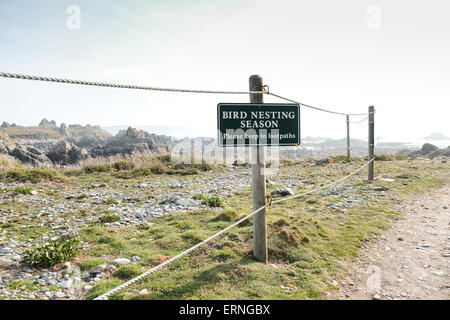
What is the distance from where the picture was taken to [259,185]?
4656 millimetres

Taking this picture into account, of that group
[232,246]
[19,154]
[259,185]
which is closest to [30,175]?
[232,246]

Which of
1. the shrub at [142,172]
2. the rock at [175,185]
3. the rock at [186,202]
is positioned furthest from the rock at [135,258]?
the shrub at [142,172]

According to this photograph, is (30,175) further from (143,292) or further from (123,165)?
(143,292)

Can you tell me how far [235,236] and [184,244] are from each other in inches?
42.6

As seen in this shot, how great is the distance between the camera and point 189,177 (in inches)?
609

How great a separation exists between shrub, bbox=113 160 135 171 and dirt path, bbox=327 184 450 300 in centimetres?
1515

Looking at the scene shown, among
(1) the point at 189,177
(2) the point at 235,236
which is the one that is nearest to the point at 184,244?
(2) the point at 235,236

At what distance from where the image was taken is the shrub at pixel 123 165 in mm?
17716

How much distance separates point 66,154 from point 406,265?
35390mm

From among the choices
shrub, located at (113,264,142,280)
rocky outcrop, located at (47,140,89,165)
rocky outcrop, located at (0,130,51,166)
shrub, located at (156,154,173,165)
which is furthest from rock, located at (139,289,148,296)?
rocky outcrop, located at (47,140,89,165)

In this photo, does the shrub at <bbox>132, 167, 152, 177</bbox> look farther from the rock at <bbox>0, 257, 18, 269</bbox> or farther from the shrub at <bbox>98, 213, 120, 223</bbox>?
the rock at <bbox>0, 257, 18, 269</bbox>

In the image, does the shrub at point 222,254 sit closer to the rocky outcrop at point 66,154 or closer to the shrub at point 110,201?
the shrub at point 110,201

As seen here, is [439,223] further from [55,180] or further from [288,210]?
[55,180]
